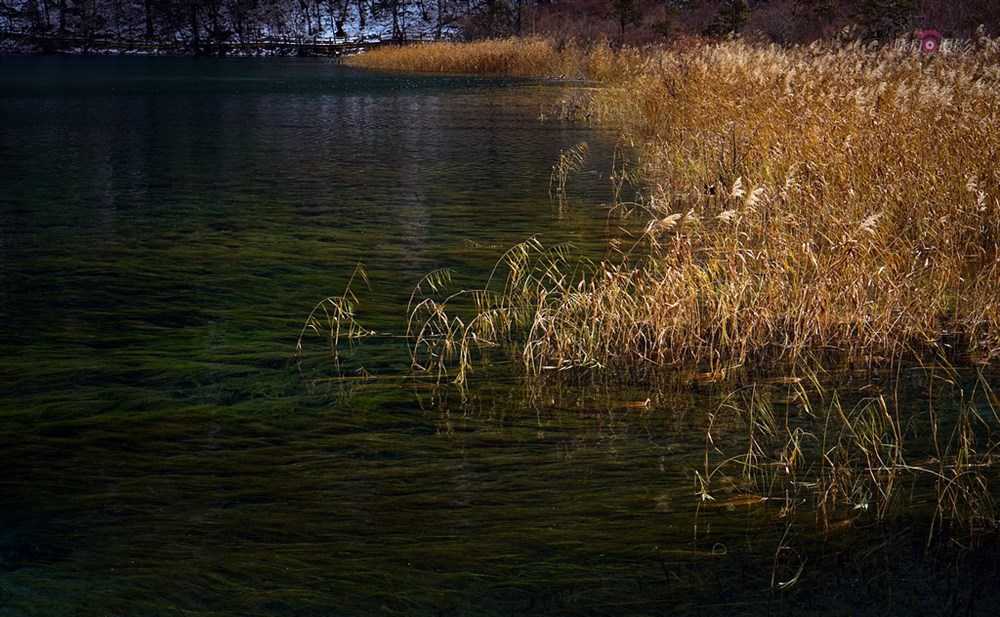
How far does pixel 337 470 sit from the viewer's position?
154 inches

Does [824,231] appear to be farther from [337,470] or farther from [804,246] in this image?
[337,470]

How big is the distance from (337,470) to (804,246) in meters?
2.99

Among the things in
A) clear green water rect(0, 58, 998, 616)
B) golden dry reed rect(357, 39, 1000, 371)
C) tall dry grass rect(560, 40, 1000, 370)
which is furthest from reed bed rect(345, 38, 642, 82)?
clear green water rect(0, 58, 998, 616)

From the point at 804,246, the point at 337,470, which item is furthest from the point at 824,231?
the point at 337,470

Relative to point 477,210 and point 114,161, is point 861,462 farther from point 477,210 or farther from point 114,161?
point 114,161

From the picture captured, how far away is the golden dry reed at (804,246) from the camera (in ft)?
17.5

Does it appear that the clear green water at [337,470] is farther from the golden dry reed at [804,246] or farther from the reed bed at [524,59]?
the reed bed at [524,59]

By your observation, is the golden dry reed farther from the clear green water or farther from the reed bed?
the reed bed

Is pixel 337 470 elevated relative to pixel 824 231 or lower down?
lower down

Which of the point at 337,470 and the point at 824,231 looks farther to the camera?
the point at 824,231

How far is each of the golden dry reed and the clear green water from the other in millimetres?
492

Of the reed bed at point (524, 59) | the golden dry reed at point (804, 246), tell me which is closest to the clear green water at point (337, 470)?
the golden dry reed at point (804, 246)

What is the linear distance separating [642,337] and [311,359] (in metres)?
1.72

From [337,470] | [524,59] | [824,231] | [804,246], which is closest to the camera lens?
[337,470]
